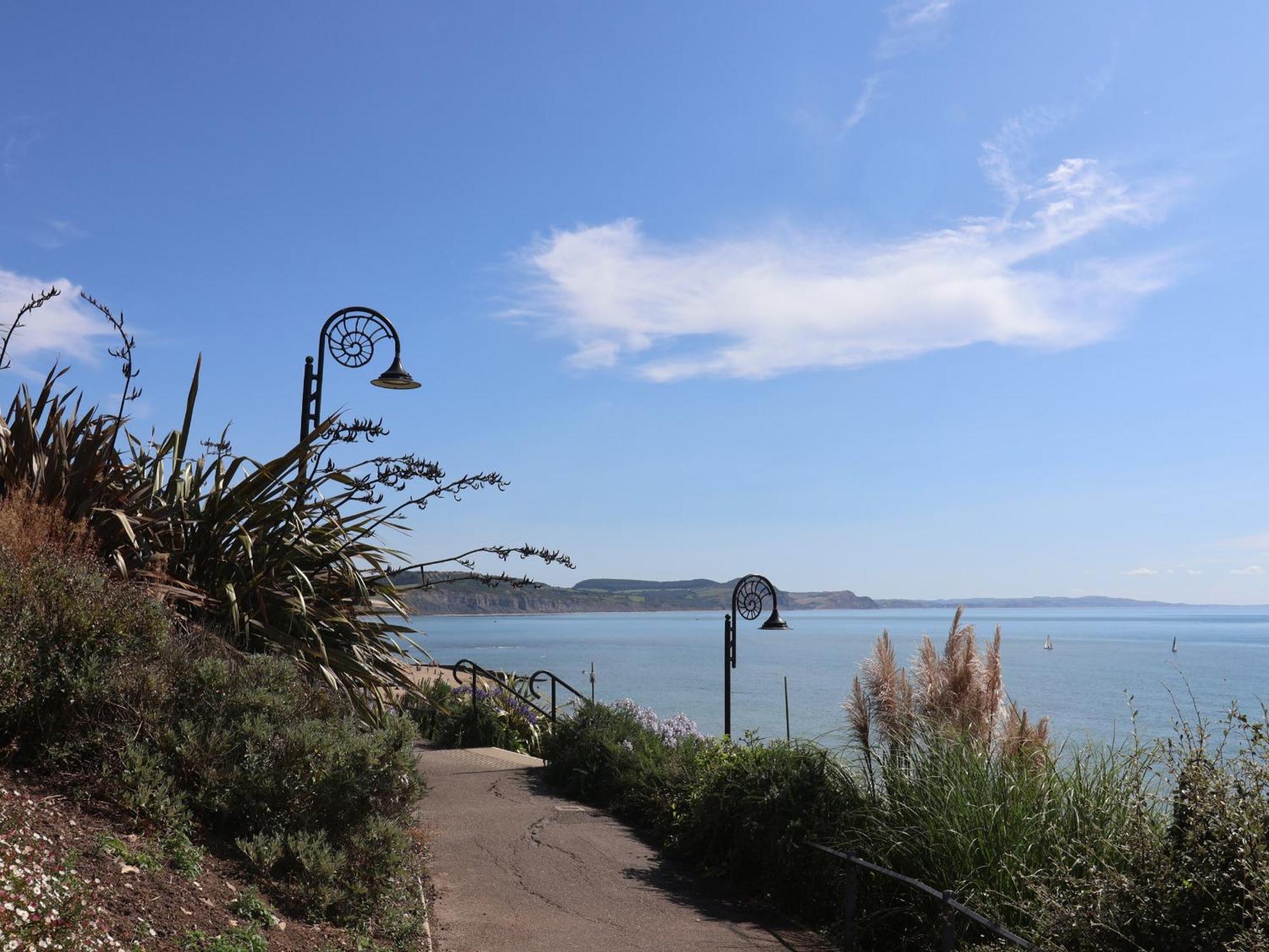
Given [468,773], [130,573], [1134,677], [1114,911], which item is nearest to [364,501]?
[130,573]

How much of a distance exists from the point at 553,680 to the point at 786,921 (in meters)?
7.57

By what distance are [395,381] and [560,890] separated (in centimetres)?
611

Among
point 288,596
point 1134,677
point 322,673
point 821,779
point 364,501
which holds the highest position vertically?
point 364,501

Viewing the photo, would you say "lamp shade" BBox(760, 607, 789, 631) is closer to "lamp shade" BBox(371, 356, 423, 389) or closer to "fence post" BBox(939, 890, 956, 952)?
"lamp shade" BBox(371, 356, 423, 389)

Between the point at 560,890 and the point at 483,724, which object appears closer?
the point at 560,890

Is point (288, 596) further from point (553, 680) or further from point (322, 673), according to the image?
point (553, 680)

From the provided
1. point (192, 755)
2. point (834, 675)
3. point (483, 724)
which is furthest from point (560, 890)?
point (834, 675)

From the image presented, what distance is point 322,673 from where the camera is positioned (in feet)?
25.4

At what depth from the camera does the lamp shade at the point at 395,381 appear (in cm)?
1112

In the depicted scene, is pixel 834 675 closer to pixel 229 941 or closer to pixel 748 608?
pixel 748 608

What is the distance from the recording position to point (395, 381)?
11.1m

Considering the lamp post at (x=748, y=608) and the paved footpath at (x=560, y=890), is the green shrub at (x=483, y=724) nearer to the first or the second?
the lamp post at (x=748, y=608)

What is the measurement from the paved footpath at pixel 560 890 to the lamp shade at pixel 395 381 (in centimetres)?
441

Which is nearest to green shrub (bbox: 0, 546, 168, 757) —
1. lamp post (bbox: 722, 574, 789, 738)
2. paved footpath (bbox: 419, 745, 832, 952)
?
paved footpath (bbox: 419, 745, 832, 952)
